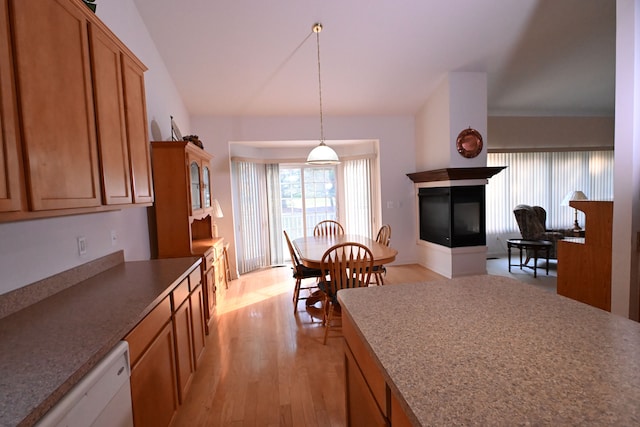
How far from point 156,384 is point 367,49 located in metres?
3.77

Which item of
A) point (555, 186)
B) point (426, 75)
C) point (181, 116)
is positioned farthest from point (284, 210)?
point (555, 186)

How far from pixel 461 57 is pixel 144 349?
176 inches

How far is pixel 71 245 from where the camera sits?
5.79ft

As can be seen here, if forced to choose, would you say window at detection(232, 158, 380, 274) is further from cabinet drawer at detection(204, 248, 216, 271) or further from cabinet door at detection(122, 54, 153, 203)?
cabinet door at detection(122, 54, 153, 203)

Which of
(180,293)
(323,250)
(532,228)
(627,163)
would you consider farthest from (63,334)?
(532,228)

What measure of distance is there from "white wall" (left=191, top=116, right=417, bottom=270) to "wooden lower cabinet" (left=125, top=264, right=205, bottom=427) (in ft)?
8.82

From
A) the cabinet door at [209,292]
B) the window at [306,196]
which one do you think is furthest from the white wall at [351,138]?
the cabinet door at [209,292]

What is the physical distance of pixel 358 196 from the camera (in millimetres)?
5824

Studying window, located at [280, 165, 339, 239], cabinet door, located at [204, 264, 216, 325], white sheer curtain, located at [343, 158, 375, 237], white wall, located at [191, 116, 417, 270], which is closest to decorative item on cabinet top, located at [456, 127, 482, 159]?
white wall, located at [191, 116, 417, 270]

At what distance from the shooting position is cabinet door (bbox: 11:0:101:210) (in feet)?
3.64

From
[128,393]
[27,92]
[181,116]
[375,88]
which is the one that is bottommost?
[128,393]

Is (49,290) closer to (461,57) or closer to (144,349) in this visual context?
(144,349)

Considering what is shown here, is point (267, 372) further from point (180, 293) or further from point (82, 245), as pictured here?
point (82, 245)

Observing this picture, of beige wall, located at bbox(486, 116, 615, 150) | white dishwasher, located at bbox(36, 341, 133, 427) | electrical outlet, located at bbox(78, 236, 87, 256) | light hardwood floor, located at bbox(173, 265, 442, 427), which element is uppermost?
beige wall, located at bbox(486, 116, 615, 150)
